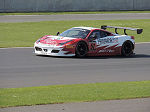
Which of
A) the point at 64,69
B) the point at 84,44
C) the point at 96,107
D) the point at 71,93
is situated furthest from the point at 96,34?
the point at 96,107

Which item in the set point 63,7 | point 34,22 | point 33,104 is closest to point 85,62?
point 33,104

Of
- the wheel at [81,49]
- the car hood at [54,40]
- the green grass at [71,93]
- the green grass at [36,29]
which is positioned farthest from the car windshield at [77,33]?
the green grass at [71,93]

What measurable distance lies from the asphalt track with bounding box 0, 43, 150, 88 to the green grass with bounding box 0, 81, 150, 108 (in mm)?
907

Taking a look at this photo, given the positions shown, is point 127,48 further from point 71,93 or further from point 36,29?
point 36,29

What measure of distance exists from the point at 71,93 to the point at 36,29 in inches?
787

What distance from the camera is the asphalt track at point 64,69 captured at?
455 inches

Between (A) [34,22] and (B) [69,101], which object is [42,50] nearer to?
(B) [69,101]

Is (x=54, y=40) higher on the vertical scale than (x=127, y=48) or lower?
higher

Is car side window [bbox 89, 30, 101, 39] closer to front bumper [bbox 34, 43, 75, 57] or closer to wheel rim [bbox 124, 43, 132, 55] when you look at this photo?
front bumper [bbox 34, 43, 75, 57]

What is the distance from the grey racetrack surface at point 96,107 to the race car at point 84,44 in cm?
836

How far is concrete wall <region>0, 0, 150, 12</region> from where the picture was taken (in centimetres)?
4029

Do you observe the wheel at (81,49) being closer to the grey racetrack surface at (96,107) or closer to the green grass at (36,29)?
the green grass at (36,29)

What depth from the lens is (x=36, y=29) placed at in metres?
29.0

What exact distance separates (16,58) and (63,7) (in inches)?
1066
